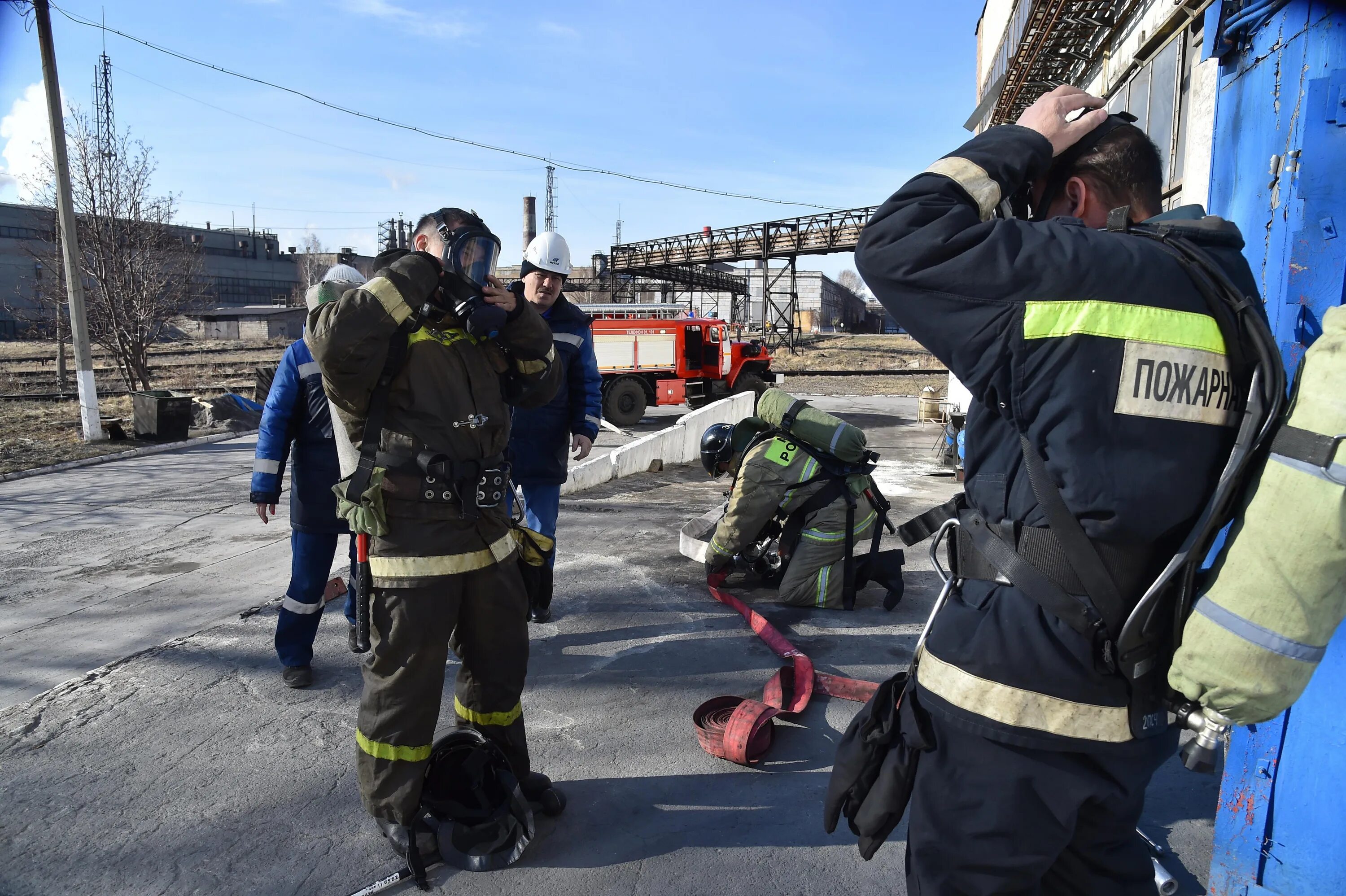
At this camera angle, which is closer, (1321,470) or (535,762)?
(1321,470)

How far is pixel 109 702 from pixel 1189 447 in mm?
4057

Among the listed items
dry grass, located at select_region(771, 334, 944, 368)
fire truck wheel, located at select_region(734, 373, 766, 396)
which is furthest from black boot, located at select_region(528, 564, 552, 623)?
dry grass, located at select_region(771, 334, 944, 368)

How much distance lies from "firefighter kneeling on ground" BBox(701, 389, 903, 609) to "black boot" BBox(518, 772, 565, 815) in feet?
7.52

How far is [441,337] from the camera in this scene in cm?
257

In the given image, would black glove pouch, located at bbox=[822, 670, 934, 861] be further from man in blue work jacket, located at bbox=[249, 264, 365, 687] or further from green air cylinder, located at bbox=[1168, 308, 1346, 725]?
man in blue work jacket, located at bbox=[249, 264, 365, 687]

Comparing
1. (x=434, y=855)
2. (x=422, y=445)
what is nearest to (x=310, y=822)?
(x=434, y=855)

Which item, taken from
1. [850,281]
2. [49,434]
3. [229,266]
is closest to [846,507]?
[49,434]

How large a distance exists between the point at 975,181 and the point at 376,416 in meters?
1.83

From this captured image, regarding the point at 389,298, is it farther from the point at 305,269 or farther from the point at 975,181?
the point at 305,269

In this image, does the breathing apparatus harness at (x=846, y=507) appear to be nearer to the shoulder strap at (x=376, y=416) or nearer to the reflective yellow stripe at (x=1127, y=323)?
the shoulder strap at (x=376, y=416)

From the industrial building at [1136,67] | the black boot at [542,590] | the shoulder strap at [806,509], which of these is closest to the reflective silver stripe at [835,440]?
the shoulder strap at [806,509]

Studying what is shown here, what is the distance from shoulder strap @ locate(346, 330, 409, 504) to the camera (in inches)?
96.0

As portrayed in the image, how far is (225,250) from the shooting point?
6450 cm

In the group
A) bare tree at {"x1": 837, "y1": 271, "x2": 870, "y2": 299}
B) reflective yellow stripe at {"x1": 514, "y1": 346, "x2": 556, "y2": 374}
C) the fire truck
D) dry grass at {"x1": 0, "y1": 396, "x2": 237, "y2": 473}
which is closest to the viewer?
reflective yellow stripe at {"x1": 514, "y1": 346, "x2": 556, "y2": 374}
